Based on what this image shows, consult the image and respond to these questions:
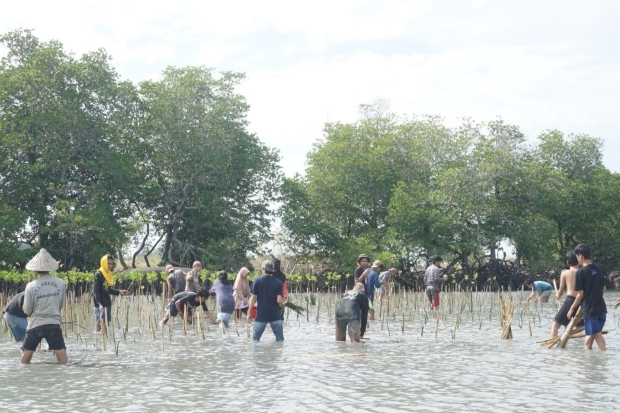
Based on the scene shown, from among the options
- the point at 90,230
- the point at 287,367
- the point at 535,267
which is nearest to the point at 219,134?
the point at 90,230

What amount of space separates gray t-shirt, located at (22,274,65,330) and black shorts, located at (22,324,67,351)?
0.07m

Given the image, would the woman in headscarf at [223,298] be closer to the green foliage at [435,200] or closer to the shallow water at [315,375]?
the shallow water at [315,375]

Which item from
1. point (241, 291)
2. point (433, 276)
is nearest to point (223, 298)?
point (241, 291)

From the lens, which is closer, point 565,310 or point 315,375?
point 315,375

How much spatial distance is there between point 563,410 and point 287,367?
5013mm

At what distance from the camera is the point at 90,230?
4056 cm

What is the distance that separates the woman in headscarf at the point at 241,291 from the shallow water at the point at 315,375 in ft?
6.50

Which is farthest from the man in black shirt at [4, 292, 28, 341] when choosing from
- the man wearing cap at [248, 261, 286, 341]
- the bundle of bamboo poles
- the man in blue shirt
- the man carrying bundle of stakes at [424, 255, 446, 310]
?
the man in blue shirt

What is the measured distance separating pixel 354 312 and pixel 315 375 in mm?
4072

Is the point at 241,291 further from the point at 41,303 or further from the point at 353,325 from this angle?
the point at 41,303

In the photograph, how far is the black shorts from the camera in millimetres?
12508

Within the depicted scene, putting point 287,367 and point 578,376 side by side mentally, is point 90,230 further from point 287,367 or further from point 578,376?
point 578,376

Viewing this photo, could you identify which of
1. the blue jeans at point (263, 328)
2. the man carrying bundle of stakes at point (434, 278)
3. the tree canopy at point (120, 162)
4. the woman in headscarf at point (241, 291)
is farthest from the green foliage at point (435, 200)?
the blue jeans at point (263, 328)

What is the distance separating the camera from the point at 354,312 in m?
16.0
